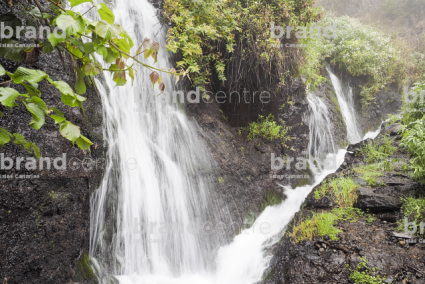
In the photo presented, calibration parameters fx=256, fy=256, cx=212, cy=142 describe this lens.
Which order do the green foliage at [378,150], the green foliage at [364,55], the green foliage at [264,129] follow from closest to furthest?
the green foliage at [378,150] < the green foliage at [264,129] < the green foliage at [364,55]

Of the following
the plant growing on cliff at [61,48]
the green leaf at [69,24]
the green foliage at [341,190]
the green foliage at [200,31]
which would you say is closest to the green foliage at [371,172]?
the green foliage at [341,190]

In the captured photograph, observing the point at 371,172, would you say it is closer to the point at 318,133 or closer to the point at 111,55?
the point at 318,133

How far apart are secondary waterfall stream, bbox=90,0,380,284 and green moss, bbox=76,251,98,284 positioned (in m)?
0.20

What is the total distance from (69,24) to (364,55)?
13137mm

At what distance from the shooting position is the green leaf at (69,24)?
1.21m

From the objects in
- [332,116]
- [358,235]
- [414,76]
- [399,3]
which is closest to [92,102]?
[358,235]

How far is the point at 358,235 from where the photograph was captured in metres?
3.83

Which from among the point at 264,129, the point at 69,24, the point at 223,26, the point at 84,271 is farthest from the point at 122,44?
the point at 264,129

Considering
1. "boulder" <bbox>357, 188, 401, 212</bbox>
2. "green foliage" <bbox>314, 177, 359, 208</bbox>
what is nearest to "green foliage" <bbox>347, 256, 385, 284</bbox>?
"boulder" <bbox>357, 188, 401, 212</bbox>

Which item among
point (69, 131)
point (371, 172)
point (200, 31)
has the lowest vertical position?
point (371, 172)

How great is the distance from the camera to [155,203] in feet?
16.2

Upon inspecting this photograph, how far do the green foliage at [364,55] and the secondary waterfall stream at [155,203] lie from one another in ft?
27.1

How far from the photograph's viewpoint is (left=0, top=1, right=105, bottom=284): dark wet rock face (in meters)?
2.62

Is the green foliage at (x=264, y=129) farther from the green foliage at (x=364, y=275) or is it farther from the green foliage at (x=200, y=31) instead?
the green foliage at (x=364, y=275)
